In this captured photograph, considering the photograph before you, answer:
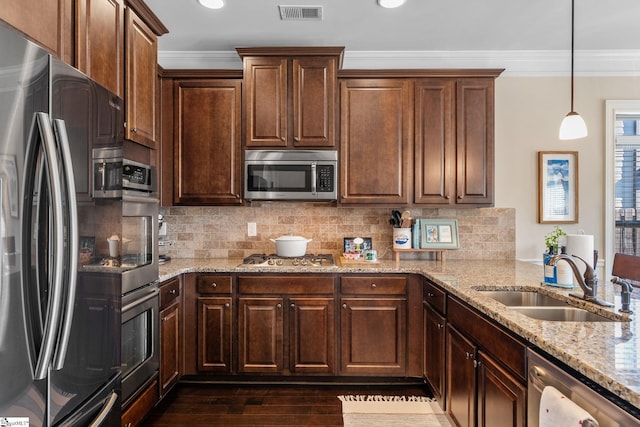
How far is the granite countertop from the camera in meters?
1.02

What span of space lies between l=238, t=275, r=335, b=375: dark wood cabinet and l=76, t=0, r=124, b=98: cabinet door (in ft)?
5.19

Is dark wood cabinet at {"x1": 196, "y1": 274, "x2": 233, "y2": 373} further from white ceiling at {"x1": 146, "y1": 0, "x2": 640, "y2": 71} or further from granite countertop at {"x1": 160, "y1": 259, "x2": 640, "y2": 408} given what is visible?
white ceiling at {"x1": 146, "y1": 0, "x2": 640, "y2": 71}

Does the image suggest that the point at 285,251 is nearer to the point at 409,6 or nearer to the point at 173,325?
the point at 173,325

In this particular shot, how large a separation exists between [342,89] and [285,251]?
4.58 feet

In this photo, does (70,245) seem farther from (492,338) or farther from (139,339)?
(492,338)

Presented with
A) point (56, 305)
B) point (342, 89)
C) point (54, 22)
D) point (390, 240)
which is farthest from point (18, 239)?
point (390, 240)

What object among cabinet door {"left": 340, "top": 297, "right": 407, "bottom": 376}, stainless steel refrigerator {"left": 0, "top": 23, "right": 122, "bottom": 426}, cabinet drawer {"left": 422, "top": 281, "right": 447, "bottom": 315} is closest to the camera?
stainless steel refrigerator {"left": 0, "top": 23, "right": 122, "bottom": 426}

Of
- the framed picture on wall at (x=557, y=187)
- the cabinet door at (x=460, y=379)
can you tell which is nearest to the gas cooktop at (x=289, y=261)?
the cabinet door at (x=460, y=379)

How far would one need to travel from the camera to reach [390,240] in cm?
342

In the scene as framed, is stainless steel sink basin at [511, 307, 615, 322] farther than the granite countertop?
Yes

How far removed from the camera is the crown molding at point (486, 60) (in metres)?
3.37

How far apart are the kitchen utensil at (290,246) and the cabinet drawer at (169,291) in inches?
32.4

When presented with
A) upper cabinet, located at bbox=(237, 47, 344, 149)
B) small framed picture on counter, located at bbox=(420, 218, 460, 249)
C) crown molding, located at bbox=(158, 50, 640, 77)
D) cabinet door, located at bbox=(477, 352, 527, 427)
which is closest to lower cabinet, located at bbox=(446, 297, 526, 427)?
cabinet door, located at bbox=(477, 352, 527, 427)

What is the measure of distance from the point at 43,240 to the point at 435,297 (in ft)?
7.01
